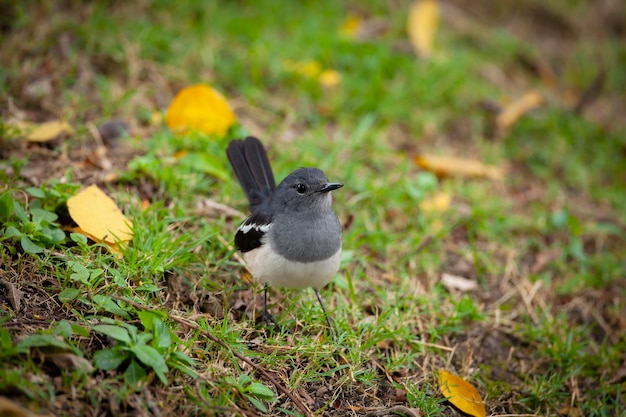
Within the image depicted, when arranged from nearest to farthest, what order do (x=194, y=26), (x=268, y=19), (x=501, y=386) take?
(x=501, y=386), (x=194, y=26), (x=268, y=19)

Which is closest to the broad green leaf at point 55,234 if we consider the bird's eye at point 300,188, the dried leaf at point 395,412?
the bird's eye at point 300,188

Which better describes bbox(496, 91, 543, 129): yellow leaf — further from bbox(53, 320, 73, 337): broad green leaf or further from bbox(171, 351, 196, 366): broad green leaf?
bbox(53, 320, 73, 337): broad green leaf

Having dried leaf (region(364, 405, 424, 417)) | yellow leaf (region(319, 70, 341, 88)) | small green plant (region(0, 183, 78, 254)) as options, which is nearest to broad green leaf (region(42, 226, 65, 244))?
small green plant (region(0, 183, 78, 254))

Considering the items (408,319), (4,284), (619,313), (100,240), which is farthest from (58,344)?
(619,313)

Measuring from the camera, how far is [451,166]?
19.0ft

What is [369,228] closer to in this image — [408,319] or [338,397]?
[408,319]

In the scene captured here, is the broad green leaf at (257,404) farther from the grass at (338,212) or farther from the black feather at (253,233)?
the black feather at (253,233)

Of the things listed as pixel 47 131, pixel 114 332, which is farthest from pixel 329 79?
pixel 114 332

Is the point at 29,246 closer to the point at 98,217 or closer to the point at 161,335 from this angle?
the point at 98,217

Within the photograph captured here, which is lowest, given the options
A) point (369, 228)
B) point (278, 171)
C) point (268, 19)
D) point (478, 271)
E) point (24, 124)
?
point (478, 271)

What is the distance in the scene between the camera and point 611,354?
4.27 meters

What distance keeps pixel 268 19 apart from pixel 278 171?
2.64 metres

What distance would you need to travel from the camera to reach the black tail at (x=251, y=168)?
4.30 m

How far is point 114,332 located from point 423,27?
18.8ft
